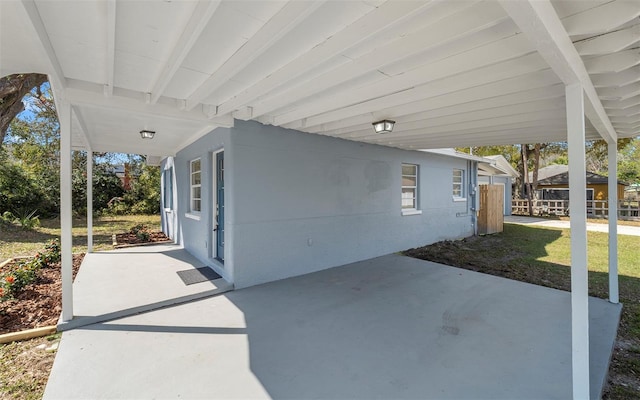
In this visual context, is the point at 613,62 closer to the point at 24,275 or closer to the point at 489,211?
the point at 24,275

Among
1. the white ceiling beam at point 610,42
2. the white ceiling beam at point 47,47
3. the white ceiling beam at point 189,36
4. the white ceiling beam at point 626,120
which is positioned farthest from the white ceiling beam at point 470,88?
the white ceiling beam at point 47,47

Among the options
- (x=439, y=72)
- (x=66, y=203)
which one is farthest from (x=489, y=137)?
(x=66, y=203)

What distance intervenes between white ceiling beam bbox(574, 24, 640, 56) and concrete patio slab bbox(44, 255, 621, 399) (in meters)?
2.67

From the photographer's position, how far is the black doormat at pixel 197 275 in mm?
4984

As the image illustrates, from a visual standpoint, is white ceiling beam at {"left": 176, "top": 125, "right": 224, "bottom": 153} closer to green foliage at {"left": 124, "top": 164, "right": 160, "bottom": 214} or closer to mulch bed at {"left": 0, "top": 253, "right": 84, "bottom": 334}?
mulch bed at {"left": 0, "top": 253, "right": 84, "bottom": 334}

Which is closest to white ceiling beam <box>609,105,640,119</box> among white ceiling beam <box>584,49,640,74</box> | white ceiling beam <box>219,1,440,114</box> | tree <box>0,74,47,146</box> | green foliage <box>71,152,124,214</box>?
white ceiling beam <box>584,49,640,74</box>

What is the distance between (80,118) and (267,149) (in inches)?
114

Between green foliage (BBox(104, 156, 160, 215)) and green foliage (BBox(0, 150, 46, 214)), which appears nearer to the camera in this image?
green foliage (BBox(0, 150, 46, 214))

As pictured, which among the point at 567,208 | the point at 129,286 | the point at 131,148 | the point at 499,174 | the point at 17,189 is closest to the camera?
the point at 129,286

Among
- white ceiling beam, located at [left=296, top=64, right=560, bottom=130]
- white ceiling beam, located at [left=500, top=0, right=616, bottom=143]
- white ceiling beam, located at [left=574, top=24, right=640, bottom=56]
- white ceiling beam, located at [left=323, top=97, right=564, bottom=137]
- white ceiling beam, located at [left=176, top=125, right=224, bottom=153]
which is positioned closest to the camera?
white ceiling beam, located at [left=500, top=0, right=616, bottom=143]

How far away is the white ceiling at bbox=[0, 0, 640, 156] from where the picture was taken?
1.93 meters

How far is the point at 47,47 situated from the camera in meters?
2.44

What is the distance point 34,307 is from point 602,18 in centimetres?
644

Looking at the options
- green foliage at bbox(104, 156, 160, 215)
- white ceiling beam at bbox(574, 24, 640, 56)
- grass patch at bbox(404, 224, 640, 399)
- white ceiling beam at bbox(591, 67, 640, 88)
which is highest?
white ceiling beam at bbox(574, 24, 640, 56)
